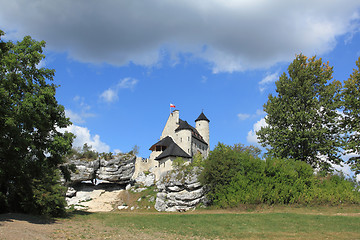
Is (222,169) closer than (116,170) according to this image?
Yes

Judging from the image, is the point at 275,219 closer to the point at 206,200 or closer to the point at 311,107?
the point at 206,200

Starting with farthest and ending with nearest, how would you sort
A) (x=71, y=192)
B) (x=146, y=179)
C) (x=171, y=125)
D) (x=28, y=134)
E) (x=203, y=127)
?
(x=203, y=127) < (x=171, y=125) < (x=146, y=179) < (x=71, y=192) < (x=28, y=134)

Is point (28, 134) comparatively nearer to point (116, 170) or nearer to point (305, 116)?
point (305, 116)

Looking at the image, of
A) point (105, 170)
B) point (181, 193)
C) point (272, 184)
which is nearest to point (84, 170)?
point (105, 170)

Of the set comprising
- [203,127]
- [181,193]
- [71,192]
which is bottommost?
[71,192]

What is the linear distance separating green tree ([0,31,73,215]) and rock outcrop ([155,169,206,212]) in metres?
13.6

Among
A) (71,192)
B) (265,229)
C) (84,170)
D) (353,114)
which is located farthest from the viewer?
(84,170)

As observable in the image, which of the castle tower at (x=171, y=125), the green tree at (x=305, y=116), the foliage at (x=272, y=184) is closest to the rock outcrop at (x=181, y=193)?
the foliage at (x=272, y=184)

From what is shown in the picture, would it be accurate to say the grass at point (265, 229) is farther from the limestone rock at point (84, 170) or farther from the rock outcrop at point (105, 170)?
the limestone rock at point (84, 170)

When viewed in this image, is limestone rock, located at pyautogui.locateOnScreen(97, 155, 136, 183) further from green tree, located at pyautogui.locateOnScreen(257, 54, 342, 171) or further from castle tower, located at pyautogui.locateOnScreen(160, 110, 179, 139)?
green tree, located at pyautogui.locateOnScreen(257, 54, 342, 171)

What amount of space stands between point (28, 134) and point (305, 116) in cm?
2323

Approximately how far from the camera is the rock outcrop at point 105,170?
45.8 m

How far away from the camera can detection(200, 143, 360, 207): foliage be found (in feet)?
81.4

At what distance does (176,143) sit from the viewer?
51.3 m
